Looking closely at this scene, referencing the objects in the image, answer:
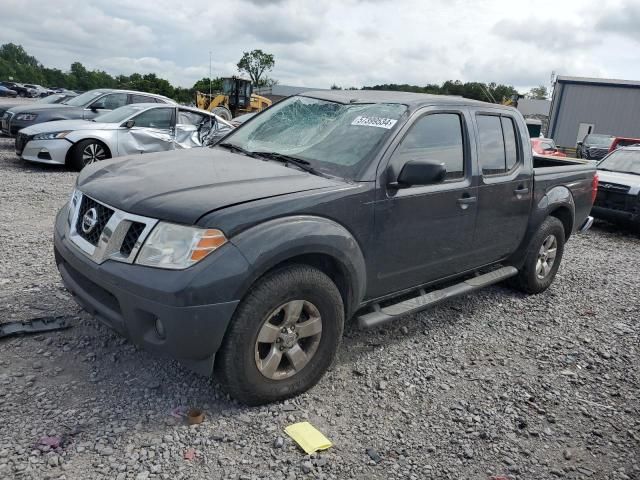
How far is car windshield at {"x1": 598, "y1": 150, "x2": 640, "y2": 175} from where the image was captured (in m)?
9.97

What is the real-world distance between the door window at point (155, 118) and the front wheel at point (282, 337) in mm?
8478

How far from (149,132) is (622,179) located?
888 centimetres

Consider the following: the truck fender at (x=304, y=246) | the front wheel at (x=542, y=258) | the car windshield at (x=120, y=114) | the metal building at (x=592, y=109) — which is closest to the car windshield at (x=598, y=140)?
the metal building at (x=592, y=109)

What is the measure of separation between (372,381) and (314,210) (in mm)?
1253

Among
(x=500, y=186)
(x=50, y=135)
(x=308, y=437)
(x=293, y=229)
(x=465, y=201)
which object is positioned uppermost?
(x=500, y=186)

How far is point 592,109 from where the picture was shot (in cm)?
3853

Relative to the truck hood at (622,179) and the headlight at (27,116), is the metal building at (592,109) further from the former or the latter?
the headlight at (27,116)

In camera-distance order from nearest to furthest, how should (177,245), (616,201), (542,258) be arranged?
(177,245) → (542,258) → (616,201)

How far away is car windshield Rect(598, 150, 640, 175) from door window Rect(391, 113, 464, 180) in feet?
24.7

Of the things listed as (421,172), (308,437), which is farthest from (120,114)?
(308,437)

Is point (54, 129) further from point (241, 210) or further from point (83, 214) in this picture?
point (241, 210)

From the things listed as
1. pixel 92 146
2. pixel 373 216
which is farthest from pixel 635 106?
pixel 373 216

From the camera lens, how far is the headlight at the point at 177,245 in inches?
103

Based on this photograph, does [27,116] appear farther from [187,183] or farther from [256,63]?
[256,63]
